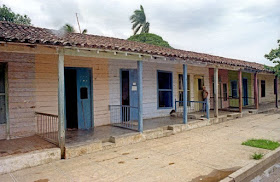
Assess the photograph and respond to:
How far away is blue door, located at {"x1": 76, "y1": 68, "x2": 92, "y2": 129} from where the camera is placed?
816cm

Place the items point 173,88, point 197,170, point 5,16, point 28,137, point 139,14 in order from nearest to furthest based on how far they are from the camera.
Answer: point 197,170 < point 28,137 < point 173,88 < point 5,16 < point 139,14

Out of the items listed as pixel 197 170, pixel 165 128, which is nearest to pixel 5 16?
pixel 165 128

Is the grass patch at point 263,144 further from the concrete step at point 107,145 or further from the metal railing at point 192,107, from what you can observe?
the metal railing at point 192,107

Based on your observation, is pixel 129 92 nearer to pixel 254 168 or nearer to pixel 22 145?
pixel 22 145

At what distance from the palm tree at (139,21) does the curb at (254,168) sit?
27.9 metres

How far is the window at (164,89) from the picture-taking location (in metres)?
11.2

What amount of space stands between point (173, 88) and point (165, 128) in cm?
365

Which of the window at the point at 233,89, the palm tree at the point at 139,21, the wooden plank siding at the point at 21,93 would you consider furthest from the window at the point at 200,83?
the palm tree at the point at 139,21

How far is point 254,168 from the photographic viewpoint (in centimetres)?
496

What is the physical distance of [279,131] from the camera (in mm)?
8648

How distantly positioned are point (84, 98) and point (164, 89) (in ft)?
14.4

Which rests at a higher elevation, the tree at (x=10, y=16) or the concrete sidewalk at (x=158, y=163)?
the tree at (x=10, y=16)

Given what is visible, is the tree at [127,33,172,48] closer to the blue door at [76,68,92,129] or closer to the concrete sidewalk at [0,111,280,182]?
the blue door at [76,68,92,129]

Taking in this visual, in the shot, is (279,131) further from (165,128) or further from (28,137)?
(28,137)
